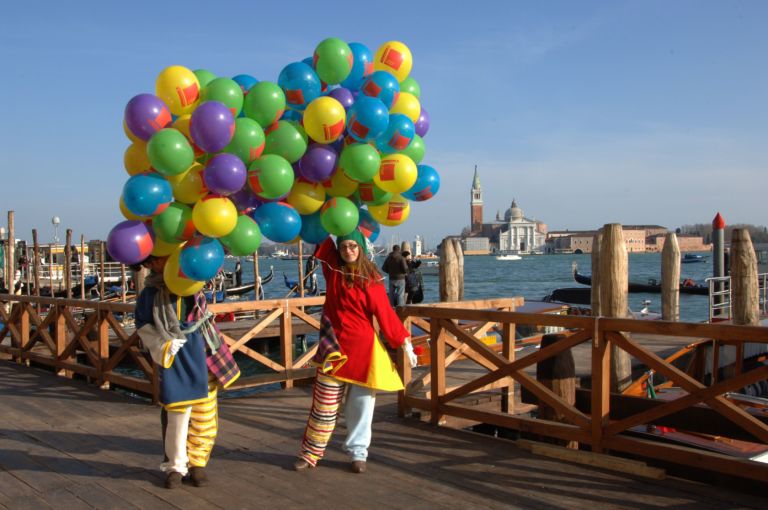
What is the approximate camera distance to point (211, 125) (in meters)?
3.85

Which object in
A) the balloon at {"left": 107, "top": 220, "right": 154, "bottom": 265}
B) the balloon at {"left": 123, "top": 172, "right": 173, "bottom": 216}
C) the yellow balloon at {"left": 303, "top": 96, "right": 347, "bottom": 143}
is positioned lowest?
the balloon at {"left": 107, "top": 220, "right": 154, "bottom": 265}

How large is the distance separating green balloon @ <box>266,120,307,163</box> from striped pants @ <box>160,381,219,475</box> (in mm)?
1527

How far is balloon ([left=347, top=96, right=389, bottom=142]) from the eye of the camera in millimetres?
4234

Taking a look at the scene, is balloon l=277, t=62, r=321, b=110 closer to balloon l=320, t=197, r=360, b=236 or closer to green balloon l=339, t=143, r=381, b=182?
green balloon l=339, t=143, r=381, b=182

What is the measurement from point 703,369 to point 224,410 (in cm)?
659

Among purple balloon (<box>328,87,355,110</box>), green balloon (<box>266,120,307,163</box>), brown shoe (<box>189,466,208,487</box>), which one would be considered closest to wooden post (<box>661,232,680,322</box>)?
purple balloon (<box>328,87,355,110</box>)

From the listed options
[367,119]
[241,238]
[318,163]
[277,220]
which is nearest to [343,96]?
[367,119]

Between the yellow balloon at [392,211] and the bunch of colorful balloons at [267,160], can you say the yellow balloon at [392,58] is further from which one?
the yellow balloon at [392,211]

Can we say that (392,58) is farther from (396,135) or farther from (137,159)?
(137,159)

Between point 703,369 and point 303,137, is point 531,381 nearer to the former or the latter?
point 303,137

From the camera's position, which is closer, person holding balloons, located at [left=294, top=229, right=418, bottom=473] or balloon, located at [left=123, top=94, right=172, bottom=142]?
balloon, located at [left=123, top=94, right=172, bottom=142]

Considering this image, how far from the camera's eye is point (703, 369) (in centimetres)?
948

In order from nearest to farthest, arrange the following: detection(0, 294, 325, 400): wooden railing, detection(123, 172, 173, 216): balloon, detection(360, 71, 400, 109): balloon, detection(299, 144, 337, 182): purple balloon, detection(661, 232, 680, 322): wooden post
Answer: detection(123, 172, 173, 216): balloon < detection(299, 144, 337, 182): purple balloon < detection(360, 71, 400, 109): balloon < detection(0, 294, 325, 400): wooden railing < detection(661, 232, 680, 322): wooden post

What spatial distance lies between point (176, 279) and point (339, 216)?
1.05 meters
